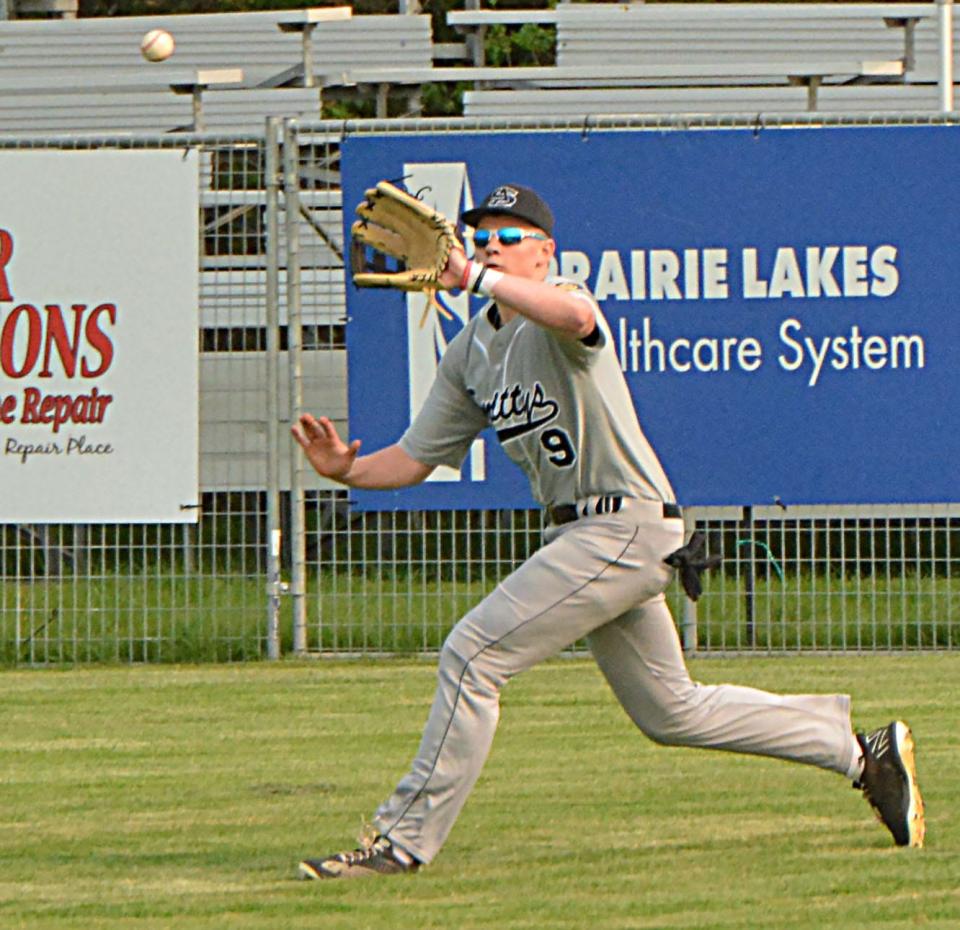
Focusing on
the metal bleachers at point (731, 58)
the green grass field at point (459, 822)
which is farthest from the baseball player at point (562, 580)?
the metal bleachers at point (731, 58)

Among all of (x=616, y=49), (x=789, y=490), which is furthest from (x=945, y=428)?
(x=616, y=49)

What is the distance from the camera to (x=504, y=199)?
6141 millimetres

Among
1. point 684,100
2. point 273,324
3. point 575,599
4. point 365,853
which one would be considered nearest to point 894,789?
point 575,599

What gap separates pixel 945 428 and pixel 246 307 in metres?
3.61

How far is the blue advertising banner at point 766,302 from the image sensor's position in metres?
11.2

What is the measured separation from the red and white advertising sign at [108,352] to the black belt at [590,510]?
526cm

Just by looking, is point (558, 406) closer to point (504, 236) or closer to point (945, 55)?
point (504, 236)

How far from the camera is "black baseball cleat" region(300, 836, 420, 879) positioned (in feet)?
19.8

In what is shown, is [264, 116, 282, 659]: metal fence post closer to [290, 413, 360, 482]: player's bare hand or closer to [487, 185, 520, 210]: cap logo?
[290, 413, 360, 482]: player's bare hand

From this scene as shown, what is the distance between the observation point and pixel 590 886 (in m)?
5.91

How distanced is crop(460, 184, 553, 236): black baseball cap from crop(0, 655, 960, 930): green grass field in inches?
70.5

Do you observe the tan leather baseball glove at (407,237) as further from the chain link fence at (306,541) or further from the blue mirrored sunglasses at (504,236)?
the chain link fence at (306,541)

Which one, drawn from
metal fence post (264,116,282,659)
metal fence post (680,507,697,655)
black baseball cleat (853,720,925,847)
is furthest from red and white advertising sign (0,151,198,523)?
black baseball cleat (853,720,925,847)

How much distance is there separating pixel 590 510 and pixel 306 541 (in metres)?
5.53
